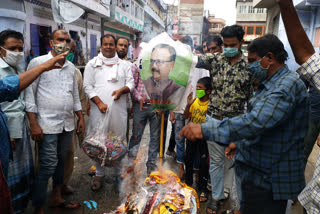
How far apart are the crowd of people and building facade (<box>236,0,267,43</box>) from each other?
153ft

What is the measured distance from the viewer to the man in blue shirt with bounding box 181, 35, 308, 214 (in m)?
1.59

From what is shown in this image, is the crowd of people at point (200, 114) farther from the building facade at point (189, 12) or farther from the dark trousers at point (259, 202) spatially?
the building facade at point (189, 12)

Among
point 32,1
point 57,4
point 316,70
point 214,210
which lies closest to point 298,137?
point 316,70

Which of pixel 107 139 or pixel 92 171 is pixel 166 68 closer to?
pixel 107 139

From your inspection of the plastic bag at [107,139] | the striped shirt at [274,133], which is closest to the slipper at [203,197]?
the plastic bag at [107,139]

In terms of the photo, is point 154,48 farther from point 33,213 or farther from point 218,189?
point 33,213

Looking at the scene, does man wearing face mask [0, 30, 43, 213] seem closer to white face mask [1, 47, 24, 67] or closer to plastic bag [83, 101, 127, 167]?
white face mask [1, 47, 24, 67]

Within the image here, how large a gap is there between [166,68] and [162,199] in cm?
110

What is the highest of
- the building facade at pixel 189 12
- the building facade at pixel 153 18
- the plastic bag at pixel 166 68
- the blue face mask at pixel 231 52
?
the building facade at pixel 153 18

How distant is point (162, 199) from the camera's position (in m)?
2.05

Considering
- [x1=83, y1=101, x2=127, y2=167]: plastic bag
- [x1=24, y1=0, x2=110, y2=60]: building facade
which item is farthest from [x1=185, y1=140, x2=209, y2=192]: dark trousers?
[x1=24, y1=0, x2=110, y2=60]: building facade

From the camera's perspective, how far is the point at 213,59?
113 inches

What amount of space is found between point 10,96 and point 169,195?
1.45m

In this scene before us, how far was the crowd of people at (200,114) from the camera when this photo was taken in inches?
63.3
